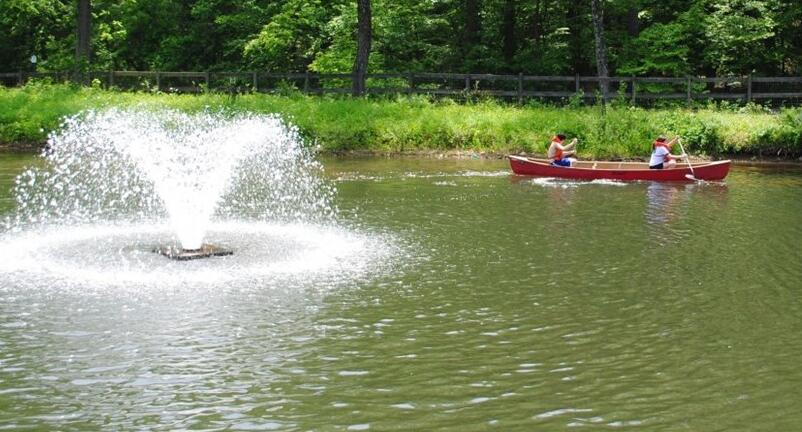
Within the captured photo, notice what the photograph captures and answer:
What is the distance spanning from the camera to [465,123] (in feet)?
117

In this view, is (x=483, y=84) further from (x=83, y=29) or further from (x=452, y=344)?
(x=452, y=344)

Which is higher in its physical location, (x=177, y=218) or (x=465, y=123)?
(x=465, y=123)

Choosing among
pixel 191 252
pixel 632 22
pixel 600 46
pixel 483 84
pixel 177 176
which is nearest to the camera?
pixel 191 252

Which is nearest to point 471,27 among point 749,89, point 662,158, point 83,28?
point 749,89

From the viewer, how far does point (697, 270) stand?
1509cm

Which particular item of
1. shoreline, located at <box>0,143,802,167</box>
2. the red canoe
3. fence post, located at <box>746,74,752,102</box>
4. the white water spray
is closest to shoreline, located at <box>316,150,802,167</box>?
shoreline, located at <box>0,143,802,167</box>

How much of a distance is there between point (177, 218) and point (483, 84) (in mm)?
25699

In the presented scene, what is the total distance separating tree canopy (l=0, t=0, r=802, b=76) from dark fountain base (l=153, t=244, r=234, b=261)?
2828 cm

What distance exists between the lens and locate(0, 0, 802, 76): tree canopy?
4131 centimetres

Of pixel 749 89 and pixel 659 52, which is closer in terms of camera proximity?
pixel 749 89

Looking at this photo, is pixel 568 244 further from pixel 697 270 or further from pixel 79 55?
pixel 79 55

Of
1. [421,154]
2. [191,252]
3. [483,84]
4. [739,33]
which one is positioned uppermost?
[739,33]

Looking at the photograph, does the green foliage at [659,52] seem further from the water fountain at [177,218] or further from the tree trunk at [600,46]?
the water fountain at [177,218]

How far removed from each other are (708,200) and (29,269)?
15.8 m
